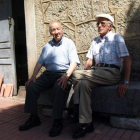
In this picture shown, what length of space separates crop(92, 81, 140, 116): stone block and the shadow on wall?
2.11 ft

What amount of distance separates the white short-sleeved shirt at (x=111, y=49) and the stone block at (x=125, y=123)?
0.74 metres

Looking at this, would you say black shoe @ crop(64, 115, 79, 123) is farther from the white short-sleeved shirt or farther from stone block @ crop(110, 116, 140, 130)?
the white short-sleeved shirt

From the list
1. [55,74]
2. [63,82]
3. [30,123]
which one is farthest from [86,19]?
[30,123]

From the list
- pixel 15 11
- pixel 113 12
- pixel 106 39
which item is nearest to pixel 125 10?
pixel 113 12

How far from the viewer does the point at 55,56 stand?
280cm

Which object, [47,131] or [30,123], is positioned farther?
[30,123]

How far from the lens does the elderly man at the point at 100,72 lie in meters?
2.29

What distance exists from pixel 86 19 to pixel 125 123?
6.18 ft

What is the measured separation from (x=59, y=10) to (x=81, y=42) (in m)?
0.77

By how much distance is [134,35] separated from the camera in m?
3.00

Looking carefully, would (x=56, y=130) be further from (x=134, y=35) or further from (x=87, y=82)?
(x=134, y=35)

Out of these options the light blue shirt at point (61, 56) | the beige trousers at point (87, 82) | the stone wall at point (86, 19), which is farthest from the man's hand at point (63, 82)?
the stone wall at point (86, 19)

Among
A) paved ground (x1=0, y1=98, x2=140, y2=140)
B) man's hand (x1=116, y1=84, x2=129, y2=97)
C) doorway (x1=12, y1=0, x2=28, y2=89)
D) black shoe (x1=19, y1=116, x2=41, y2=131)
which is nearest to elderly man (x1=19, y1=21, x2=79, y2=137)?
black shoe (x1=19, y1=116, x2=41, y2=131)

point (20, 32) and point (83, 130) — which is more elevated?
point (20, 32)
